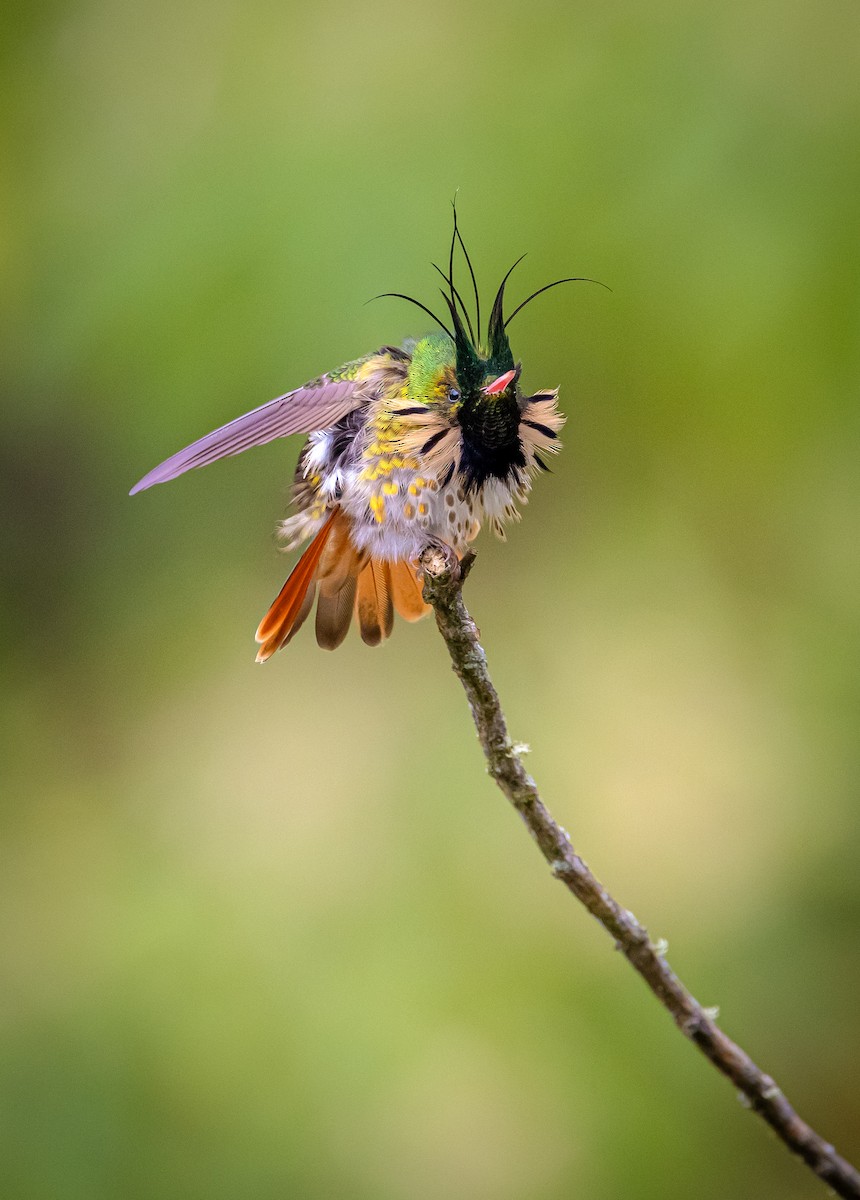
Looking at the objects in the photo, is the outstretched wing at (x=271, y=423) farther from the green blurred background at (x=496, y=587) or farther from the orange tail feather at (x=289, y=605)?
the green blurred background at (x=496, y=587)

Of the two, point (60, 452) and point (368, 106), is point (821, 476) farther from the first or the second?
point (60, 452)

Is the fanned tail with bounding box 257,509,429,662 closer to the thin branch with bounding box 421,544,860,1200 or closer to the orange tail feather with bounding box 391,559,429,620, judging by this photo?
the orange tail feather with bounding box 391,559,429,620

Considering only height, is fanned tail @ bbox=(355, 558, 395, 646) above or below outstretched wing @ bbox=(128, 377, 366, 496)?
below

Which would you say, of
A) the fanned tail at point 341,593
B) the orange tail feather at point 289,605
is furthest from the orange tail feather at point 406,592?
the orange tail feather at point 289,605

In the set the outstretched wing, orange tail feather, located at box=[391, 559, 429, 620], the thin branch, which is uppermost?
the outstretched wing

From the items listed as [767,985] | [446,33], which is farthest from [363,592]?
[446,33]

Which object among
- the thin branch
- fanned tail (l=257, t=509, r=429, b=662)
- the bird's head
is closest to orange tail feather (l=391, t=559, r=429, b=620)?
fanned tail (l=257, t=509, r=429, b=662)
